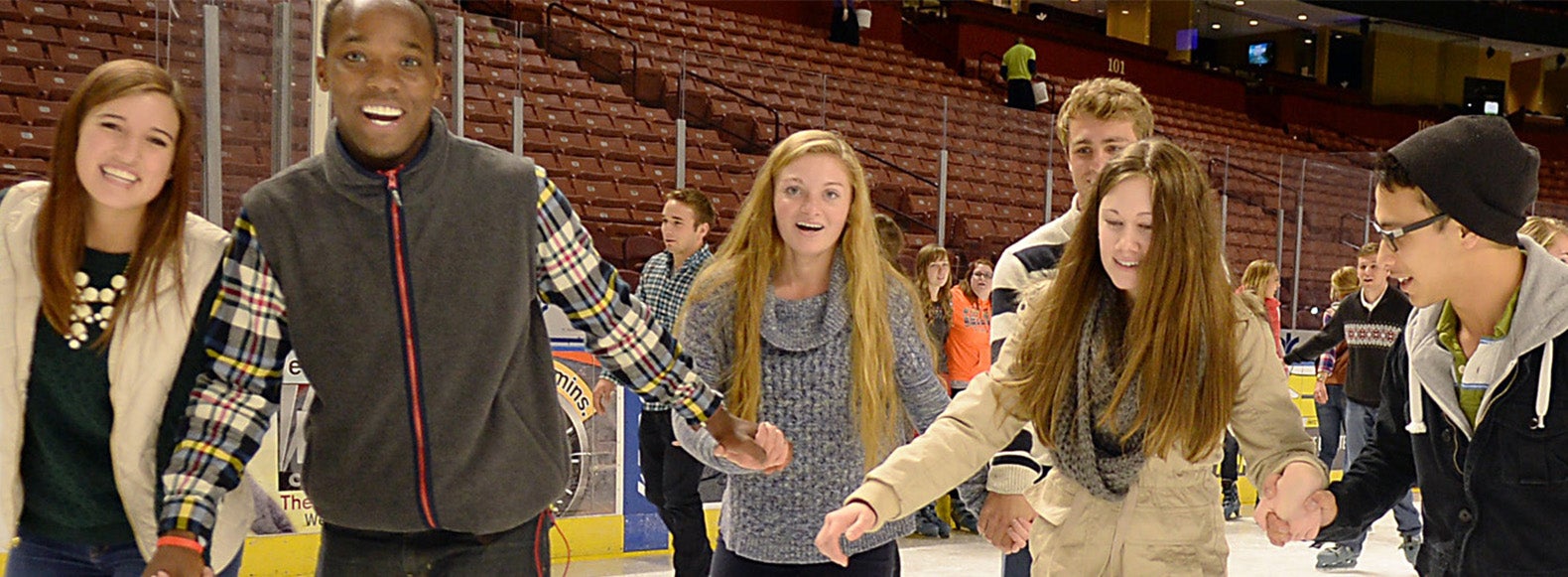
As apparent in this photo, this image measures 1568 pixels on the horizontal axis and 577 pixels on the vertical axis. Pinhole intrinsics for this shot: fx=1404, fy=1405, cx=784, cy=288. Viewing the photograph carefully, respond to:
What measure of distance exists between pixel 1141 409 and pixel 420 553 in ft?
3.51

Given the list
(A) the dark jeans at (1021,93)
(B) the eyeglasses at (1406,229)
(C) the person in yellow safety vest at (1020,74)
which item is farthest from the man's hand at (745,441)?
(A) the dark jeans at (1021,93)

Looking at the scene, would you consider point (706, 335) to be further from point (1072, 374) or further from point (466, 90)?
point (466, 90)

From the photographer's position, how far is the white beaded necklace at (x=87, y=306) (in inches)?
80.7

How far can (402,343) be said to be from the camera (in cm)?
179

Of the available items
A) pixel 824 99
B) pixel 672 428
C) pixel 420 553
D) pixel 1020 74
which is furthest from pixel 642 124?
pixel 1020 74

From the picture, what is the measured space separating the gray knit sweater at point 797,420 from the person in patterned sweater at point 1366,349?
15.4 ft

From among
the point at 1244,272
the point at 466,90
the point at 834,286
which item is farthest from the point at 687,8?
the point at 834,286

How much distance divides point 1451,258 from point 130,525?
1990mm

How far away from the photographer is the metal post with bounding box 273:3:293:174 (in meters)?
5.07

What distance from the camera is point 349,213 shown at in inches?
71.6

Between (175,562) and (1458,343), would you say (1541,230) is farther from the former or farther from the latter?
(175,562)

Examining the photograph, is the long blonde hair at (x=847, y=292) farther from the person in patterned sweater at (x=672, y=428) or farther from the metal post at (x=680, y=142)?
the metal post at (x=680, y=142)

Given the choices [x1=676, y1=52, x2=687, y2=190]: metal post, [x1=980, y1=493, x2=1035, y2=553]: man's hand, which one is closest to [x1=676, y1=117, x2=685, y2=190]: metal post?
[x1=676, y1=52, x2=687, y2=190]: metal post

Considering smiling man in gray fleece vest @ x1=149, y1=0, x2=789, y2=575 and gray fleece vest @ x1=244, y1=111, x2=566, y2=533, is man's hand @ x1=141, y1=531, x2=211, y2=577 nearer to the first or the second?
smiling man in gray fleece vest @ x1=149, y1=0, x2=789, y2=575
